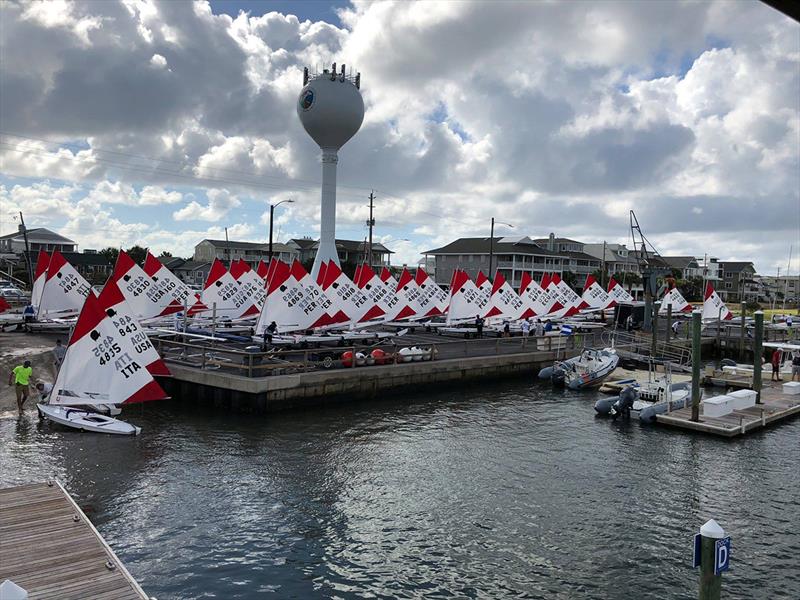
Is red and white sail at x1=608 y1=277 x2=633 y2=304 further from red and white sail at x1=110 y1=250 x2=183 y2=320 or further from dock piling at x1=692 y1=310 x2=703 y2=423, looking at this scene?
red and white sail at x1=110 y1=250 x2=183 y2=320

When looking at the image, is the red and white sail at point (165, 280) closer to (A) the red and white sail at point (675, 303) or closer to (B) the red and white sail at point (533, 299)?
(B) the red and white sail at point (533, 299)

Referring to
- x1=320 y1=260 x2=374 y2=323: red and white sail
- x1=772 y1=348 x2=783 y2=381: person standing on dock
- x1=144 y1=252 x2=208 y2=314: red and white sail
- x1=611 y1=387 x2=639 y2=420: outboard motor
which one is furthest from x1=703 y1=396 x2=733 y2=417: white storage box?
x1=144 y1=252 x2=208 y2=314: red and white sail

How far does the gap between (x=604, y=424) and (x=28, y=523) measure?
20759 mm

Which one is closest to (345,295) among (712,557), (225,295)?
(225,295)

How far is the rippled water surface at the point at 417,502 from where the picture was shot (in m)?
12.0

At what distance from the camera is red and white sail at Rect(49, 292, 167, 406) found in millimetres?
19641

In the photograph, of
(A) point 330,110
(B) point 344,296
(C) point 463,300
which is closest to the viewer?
(B) point 344,296

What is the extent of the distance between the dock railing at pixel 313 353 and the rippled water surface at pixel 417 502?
2660 mm

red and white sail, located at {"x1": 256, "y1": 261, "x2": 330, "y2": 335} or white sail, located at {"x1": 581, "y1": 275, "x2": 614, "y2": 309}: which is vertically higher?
white sail, located at {"x1": 581, "y1": 275, "x2": 614, "y2": 309}

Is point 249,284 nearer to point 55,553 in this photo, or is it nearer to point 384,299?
point 384,299

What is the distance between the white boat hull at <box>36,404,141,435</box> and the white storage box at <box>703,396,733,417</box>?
21522 mm

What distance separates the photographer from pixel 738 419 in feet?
80.9

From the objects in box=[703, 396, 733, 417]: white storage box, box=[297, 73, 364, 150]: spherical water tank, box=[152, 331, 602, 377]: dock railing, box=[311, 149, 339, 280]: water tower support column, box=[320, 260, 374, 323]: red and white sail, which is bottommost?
box=[703, 396, 733, 417]: white storage box

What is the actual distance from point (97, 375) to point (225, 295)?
758 inches
